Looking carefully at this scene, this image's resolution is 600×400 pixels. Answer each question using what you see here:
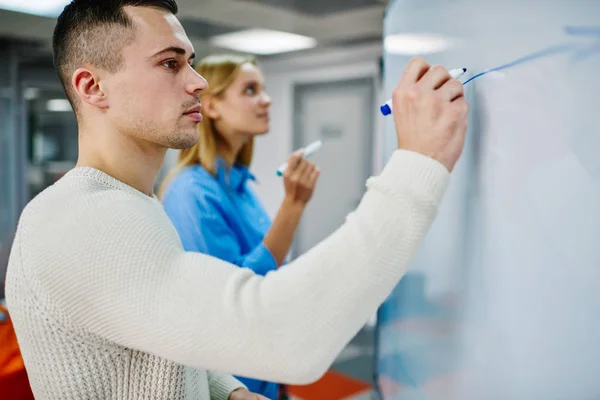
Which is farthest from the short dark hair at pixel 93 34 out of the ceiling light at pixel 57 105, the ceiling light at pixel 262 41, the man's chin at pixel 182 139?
the ceiling light at pixel 57 105

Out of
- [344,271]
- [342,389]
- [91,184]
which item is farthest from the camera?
[342,389]

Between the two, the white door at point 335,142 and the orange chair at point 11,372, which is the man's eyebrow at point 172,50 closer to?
the orange chair at point 11,372

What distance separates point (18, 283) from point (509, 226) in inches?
22.2

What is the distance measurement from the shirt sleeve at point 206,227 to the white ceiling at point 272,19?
1273mm

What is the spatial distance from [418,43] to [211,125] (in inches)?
25.3

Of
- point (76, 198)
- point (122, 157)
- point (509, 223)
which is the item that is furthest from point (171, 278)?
point (509, 223)

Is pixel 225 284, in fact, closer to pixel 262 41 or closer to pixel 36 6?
pixel 36 6

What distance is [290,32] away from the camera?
2939mm

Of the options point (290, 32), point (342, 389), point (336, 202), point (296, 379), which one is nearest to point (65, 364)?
point (296, 379)

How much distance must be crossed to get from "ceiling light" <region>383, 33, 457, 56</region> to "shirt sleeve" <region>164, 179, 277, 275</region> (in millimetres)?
500

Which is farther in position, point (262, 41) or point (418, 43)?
point (262, 41)

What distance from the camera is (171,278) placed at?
1.50ft

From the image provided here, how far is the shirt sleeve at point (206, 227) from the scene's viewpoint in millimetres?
1043

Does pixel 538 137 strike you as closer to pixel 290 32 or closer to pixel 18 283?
pixel 18 283
